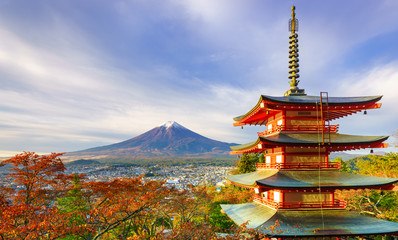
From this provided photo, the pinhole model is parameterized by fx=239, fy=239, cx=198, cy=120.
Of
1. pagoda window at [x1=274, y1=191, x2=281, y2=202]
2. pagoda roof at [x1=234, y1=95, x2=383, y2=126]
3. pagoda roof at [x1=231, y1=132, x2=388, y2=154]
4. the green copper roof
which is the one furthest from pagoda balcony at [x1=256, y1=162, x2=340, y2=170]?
pagoda roof at [x1=234, y1=95, x2=383, y2=126]

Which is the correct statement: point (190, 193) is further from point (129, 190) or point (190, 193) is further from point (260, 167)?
point (260, 167)

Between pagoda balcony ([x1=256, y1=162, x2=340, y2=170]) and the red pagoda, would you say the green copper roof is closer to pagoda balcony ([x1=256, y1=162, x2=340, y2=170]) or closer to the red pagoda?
the red pagoda

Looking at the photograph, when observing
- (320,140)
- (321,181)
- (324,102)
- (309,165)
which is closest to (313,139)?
(320,140)

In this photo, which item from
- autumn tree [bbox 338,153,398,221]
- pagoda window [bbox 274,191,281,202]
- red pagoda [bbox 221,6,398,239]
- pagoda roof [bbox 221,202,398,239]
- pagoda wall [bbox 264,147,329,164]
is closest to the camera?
pagoda roof [bbox 221,202,398,239]

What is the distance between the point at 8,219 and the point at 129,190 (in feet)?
29.6

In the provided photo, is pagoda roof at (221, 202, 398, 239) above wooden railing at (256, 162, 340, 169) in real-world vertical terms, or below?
below

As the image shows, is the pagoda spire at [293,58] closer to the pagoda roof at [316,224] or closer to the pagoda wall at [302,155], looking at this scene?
the pagoda wall at [302,155]

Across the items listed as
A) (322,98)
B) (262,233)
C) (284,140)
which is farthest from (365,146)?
(262,233)

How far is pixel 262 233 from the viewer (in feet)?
33.4

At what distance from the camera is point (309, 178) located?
12242 mm

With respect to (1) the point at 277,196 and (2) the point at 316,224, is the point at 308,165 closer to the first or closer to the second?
(1) the point at 277,196

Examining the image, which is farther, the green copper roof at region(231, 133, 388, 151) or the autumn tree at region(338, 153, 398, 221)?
the autumn tree at region(338, 153, 398, 221)

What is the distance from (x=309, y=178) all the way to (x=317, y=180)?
37 cm

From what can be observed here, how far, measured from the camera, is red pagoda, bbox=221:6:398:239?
11.1 meters
